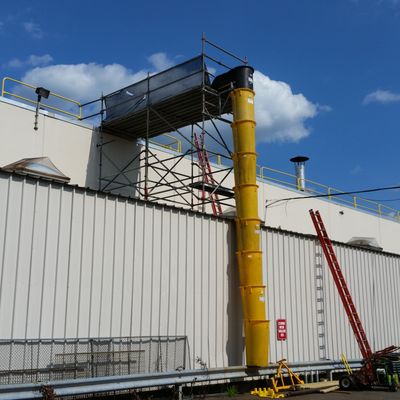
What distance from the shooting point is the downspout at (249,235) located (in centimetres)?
1362

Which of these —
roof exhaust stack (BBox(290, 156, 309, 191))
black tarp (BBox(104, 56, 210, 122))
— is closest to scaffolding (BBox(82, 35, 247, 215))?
black tarp (BBox(104, 56, 210, 122))

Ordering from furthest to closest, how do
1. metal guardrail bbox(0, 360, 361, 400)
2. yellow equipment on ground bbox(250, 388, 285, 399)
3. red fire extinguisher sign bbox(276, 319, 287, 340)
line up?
red fire extinguisher sign bbox(276, 319, 287, 340) < yellow equipment on ground bbox(250, 388, 285, 399) < metal guardrail bbox(0, 360, 361, 400)

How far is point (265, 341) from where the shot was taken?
13.6m

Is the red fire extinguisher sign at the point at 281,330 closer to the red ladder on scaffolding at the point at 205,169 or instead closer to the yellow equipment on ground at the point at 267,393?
the yellow equipment on ground at the point at 267,393

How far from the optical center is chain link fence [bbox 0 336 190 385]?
9.44 meters

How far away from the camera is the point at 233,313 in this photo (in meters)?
14.2

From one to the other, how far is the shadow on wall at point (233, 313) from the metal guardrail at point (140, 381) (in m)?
0.81

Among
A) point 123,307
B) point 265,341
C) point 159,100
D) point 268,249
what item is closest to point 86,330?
point 123,307

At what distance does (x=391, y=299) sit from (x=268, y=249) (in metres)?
7.51

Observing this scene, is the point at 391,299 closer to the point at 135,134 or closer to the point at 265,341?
the point at 265,341

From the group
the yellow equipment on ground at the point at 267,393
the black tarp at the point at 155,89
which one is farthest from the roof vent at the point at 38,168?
the yellow equipment on ground at the point at 267,393

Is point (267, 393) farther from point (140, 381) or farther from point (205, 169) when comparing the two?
point (205, 169)

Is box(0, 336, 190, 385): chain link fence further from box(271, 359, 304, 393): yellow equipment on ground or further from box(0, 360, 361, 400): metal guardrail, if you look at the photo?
box(271, 359, 304, 393): yellow equipment on ground

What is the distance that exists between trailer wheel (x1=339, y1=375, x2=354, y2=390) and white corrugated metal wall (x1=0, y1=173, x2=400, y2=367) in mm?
1561
